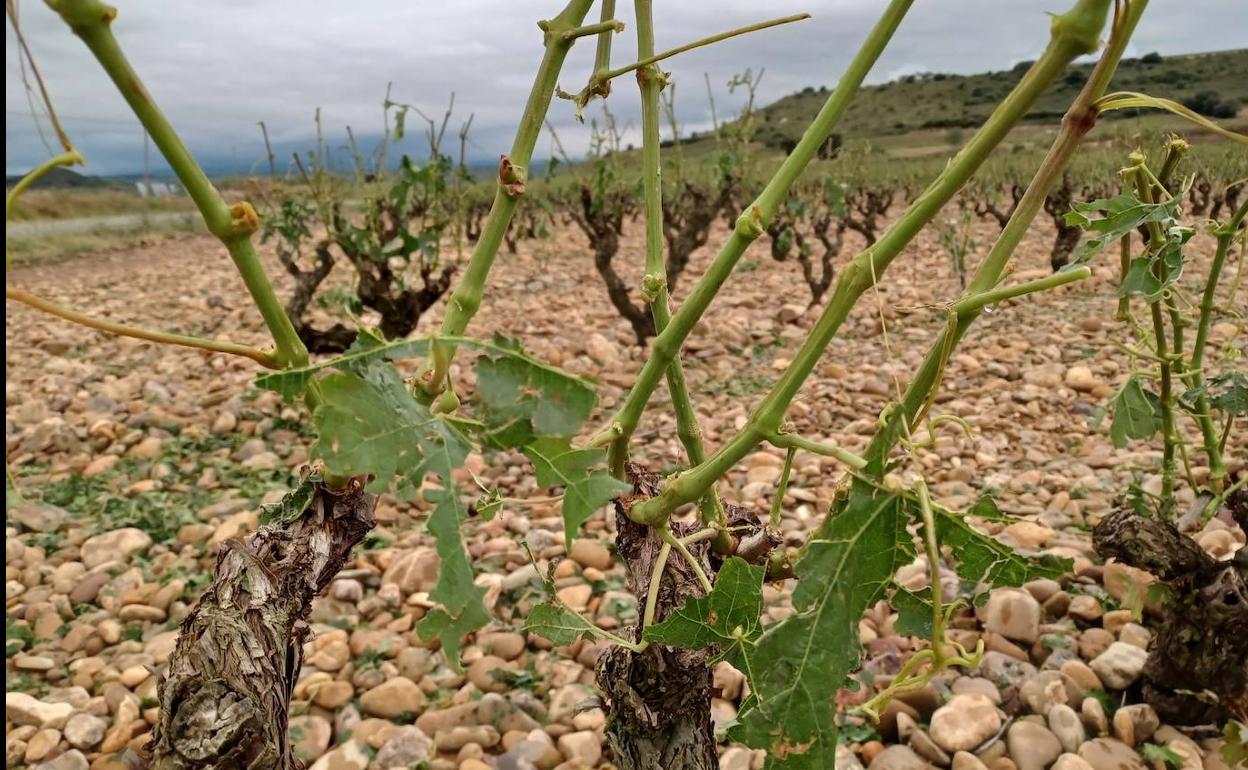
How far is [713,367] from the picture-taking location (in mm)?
5953

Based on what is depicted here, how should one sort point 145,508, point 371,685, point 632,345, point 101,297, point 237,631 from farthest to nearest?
point 101,297 → point 632,345 → point 145,508 → point 371,685 → point 237,631

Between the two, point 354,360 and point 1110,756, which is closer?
point 354,360

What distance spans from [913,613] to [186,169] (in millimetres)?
1037

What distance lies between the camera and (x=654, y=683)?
4.72 feet

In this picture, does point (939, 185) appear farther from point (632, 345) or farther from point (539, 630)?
point (632, 345)

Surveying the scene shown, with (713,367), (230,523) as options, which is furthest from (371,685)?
(713,367)

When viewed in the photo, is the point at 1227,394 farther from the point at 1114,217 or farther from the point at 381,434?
the point at 381,434

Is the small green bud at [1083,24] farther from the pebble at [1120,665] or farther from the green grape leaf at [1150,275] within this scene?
the pebble at [1120,665]

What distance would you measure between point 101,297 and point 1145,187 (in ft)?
32.9

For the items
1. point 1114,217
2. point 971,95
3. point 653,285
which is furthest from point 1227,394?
point 971,95

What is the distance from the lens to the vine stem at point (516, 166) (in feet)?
3.68

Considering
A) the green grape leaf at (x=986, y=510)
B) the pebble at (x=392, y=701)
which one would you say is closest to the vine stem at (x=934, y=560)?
the green grape leaf at (x=986, y=510)

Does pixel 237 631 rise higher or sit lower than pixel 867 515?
lower

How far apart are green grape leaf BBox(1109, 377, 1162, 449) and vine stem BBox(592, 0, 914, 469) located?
1546 millimetres
